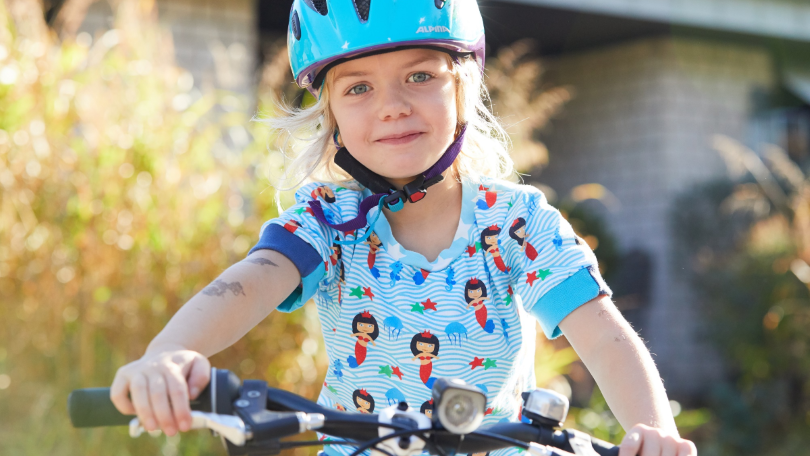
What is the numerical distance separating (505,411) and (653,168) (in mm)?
8459

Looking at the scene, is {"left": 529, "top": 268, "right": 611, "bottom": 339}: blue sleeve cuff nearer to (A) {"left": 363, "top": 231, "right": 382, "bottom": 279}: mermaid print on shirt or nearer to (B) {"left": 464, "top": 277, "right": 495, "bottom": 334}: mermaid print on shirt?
(B) {"left": 464, "top": 277, "right": 495, "bottom": 334}: mermaid print on shirt

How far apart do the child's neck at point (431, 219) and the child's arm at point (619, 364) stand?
0.48 meters

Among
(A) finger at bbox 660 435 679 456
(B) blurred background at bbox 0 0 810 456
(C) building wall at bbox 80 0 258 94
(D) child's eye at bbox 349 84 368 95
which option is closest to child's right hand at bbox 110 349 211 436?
(A) finger at bbox 660 435 679 456

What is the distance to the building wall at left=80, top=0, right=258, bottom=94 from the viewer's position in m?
7.32

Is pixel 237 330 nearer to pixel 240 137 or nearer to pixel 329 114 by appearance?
pixel 329 114

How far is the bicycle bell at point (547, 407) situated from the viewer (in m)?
1.43

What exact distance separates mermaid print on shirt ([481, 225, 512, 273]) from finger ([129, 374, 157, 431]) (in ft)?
3.63

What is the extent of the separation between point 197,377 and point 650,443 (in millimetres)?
806

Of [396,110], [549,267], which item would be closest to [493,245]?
[549,267]

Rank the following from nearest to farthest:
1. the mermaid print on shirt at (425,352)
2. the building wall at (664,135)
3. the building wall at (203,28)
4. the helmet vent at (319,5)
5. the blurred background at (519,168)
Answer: the mermaid print on shirt at (425,352) → the helmet vent at (319,5) → the blurred background at (519,168) → the building wall at (203,28) → the building wall at (664,135)

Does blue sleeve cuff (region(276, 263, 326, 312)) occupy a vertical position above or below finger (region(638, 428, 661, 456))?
above

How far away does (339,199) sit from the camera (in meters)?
2.41

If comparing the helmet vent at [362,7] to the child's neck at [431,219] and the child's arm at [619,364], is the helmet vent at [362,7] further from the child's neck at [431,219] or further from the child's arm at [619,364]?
the child's arm at [619,364]

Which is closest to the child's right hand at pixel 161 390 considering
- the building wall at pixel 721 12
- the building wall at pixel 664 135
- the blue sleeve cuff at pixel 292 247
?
the blue sleeve cuff at pixel 292 247
